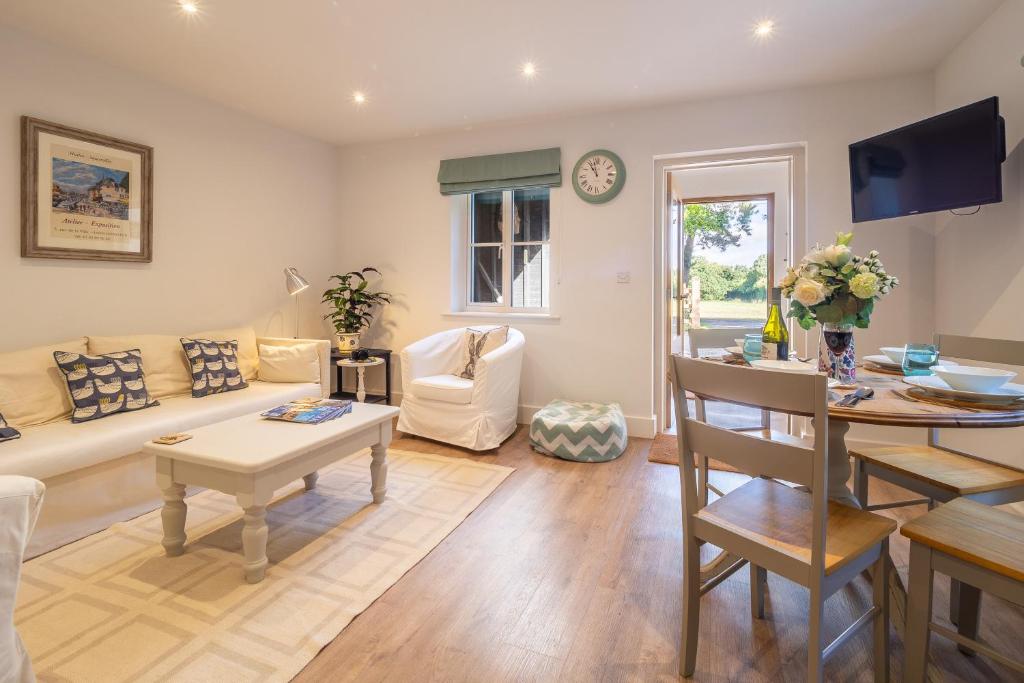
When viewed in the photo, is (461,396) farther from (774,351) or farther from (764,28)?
(764,28)

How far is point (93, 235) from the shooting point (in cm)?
300

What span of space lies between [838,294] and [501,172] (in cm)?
299

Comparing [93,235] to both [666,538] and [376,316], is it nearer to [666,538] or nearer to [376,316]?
[376,316]

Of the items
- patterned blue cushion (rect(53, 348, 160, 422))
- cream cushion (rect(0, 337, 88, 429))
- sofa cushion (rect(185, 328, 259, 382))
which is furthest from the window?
cream cushion (rect(0, 337, 88, 429))

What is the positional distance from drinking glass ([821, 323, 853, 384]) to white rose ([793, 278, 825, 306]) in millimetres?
121

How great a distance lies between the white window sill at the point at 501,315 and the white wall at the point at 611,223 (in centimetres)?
5

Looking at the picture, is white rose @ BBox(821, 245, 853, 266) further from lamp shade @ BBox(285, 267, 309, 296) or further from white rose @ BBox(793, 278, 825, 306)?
lamp shade @ BBox(285, 267, 309, 296)

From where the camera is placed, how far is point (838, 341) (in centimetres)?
166

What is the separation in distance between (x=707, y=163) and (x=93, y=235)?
13.4ft

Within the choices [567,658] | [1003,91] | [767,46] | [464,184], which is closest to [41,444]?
[567,658]

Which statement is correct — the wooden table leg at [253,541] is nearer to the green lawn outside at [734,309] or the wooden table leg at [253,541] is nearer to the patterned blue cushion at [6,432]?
the patterned blue cushion at [6,432]

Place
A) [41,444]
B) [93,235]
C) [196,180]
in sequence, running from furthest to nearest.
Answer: [196,180] → [93,235] → [41,444]

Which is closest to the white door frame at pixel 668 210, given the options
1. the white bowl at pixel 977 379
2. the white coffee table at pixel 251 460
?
the white bowl at pixel 977 379

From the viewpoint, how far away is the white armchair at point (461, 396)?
3.39 m
